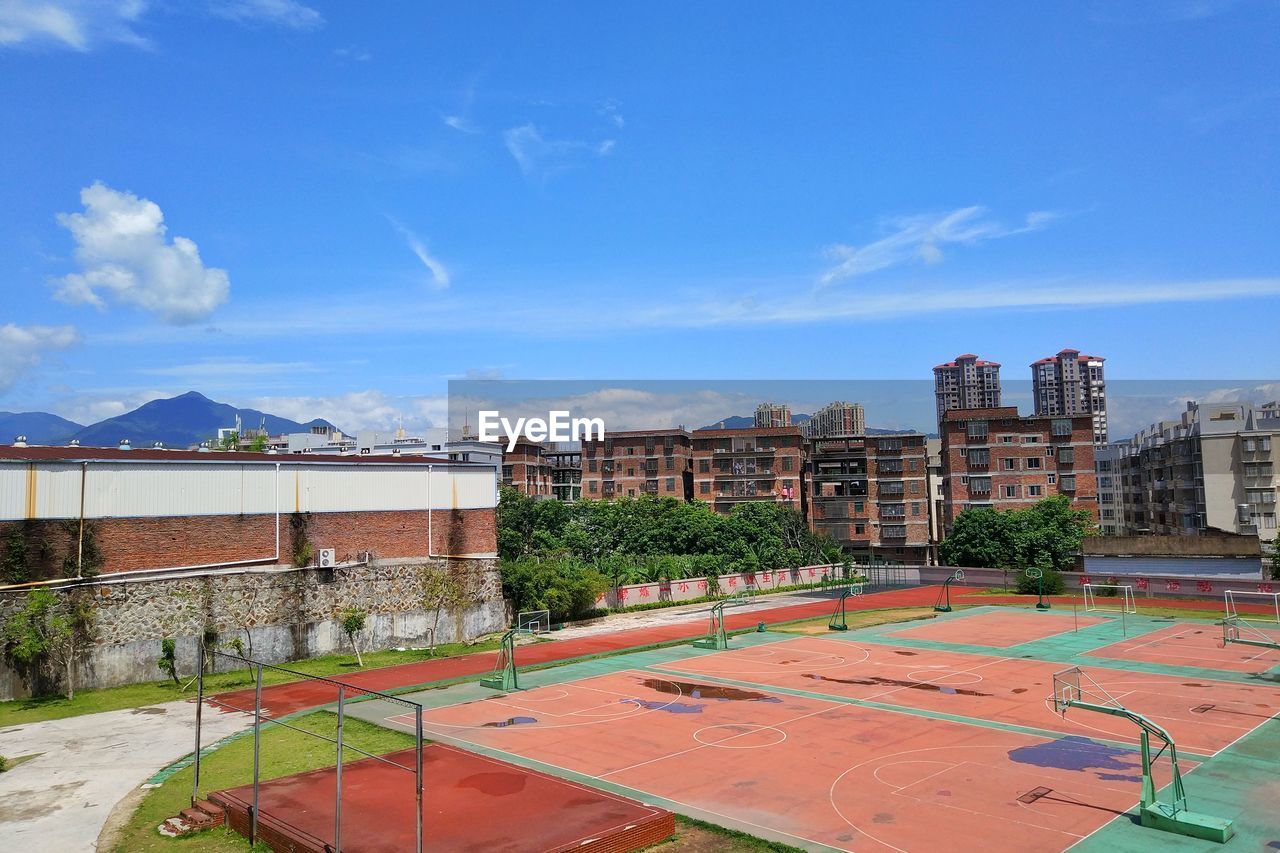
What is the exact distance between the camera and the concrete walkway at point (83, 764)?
15.6 m

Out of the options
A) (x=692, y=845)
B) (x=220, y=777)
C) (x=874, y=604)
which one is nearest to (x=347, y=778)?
(x=220, y=777)

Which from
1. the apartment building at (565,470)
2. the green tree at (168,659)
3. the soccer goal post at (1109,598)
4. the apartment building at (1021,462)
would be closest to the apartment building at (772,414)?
the apartment building at (565,470)

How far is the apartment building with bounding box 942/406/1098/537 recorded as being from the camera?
258 feet

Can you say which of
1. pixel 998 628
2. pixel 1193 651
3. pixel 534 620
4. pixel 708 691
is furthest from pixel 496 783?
pixel 998 628

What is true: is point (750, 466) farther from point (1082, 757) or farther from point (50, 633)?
point (1082, 757)

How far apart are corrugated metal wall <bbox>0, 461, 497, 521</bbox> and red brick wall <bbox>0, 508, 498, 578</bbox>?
13.1 inches

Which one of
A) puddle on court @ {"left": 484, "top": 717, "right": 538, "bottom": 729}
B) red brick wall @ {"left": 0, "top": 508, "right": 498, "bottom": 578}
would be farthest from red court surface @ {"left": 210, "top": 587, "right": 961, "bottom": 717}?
puddle on court @ {"left": 484, "top": 717, "right": 538, "bottom": 729}

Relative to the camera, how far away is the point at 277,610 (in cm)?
3173

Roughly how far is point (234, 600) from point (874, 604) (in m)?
35.1

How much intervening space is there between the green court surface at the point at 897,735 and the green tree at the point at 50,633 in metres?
9.99

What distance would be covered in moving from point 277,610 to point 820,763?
2121 centimetres

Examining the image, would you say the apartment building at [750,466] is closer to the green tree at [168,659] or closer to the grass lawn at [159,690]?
the grass lawn at [159,690]

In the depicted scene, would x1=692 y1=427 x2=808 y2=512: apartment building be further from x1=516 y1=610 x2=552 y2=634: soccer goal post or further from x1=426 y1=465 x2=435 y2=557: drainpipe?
x1=426 y1=465 x2=435 y2=557: drainpipe

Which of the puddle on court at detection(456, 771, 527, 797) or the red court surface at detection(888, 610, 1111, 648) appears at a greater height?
the puddle on court at detection(456, 771, 527, 797)
